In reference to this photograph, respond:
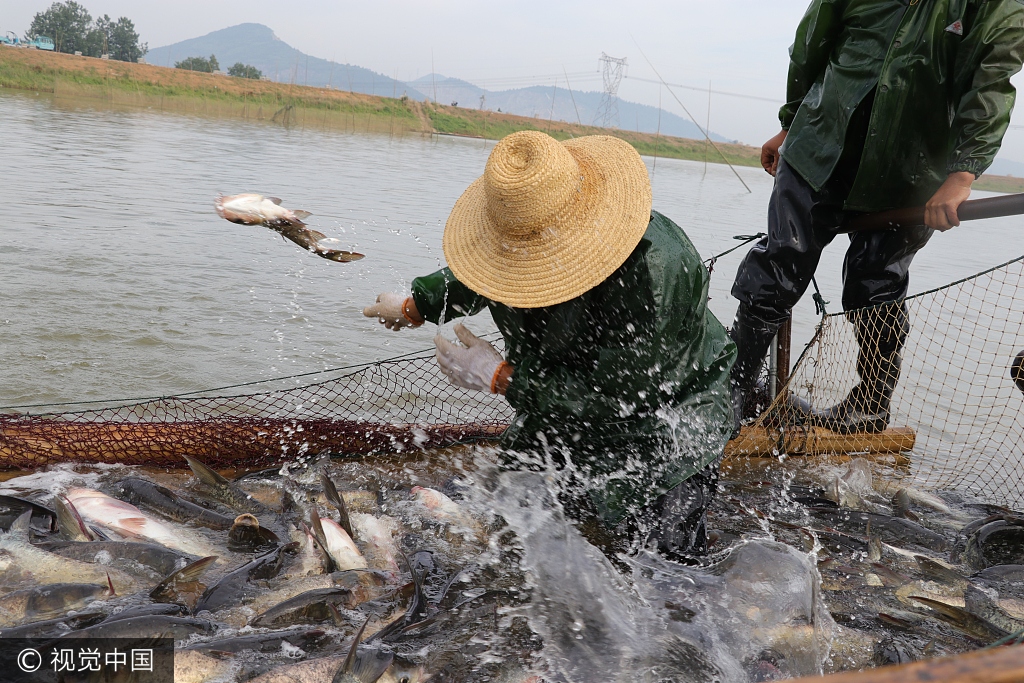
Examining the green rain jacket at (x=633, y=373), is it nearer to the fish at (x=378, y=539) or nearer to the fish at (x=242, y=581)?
the fish at (x=378, y=539)

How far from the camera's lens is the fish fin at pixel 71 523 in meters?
2.70

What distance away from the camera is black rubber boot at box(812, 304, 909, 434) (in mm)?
3973

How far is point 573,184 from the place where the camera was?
2385mm

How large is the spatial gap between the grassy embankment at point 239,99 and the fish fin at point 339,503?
26.6 meters

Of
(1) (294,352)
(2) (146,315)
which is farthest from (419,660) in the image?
(2) (146,315)

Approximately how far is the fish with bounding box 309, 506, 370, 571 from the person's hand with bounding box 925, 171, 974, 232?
293cm

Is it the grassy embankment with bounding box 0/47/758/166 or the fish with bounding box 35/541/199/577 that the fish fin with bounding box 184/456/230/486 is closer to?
the fish with bounding box 35/541/199/577

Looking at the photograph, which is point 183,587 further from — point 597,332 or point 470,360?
point 597,332

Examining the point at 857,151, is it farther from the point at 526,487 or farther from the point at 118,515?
the point at 118,515

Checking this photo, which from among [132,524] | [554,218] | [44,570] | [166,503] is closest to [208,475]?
[166,503]

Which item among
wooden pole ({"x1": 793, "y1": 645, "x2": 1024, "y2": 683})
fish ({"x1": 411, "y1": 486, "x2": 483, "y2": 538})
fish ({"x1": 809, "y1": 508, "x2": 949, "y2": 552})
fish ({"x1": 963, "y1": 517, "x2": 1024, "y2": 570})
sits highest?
wooden pole ({"x1": 793, "y1": 645, "x2": 1024, "y2": 683})

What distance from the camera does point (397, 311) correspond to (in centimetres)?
330

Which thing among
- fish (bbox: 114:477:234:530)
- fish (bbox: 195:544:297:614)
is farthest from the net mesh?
fish (bbox: 195:544:297:614)

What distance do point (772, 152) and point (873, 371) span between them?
1.43m
